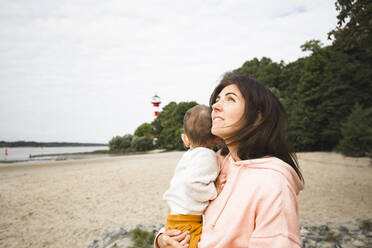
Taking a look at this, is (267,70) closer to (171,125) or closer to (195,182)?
(171,125)

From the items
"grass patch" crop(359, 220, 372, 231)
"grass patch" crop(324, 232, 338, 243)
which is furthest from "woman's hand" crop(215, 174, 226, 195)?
"grass patch" crop(359, 220, 372, 231)

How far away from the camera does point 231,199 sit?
4.28 feet

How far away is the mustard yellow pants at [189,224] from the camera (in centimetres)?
158

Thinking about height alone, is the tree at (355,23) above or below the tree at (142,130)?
above

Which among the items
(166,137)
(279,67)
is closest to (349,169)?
(279,67)

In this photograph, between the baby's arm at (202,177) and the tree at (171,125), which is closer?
the baby's arm at (202,177)

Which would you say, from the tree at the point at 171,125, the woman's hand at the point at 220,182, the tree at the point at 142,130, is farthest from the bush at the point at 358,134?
the tree at the point at 142,130

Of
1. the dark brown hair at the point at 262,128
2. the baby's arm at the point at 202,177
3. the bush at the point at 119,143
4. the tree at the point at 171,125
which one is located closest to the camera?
the dark brown hair at the point at 262,128

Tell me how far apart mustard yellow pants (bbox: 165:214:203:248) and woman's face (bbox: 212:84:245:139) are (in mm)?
720

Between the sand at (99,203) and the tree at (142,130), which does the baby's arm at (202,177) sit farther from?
the tree at (142,130)

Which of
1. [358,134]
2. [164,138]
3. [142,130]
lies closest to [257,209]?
[358,134]

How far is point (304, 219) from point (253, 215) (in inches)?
236

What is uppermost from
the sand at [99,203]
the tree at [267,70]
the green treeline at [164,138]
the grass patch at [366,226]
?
the tree at [267,70]

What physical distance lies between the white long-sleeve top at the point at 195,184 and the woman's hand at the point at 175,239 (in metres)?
0.16
